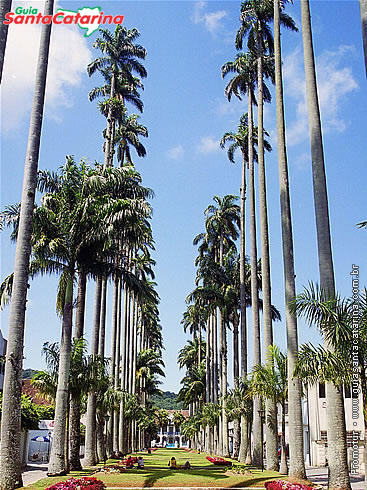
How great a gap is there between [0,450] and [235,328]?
36.1 m

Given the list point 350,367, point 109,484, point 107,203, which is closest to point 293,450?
point 109,484

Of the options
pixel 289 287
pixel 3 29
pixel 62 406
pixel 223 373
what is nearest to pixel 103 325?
pixel 62 406

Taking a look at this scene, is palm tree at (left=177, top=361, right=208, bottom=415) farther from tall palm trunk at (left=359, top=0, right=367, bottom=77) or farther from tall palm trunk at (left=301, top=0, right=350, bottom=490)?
tall palm trunk at (left=359, top=0, right=367, bottom=77)

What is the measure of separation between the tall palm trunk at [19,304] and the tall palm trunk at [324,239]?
8570mm

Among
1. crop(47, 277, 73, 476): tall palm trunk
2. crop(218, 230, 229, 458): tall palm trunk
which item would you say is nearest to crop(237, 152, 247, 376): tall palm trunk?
crop(218, 230, 229, 458): tall palm trunk

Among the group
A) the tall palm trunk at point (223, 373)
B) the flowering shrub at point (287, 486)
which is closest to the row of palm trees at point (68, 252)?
the flowering shrub at point (287, 486)

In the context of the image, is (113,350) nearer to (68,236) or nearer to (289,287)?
(68,236)

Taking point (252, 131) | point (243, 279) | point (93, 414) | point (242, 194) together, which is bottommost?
point (93, 414)

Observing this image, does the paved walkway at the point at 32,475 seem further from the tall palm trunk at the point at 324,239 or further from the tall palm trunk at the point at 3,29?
the tall palm trunk at the point at 3,29

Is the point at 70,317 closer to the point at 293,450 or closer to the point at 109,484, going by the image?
the point at 109,484

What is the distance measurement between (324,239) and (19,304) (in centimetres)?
943

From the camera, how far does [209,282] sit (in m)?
48.3

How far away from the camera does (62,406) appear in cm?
2055

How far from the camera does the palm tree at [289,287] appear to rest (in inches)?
770
